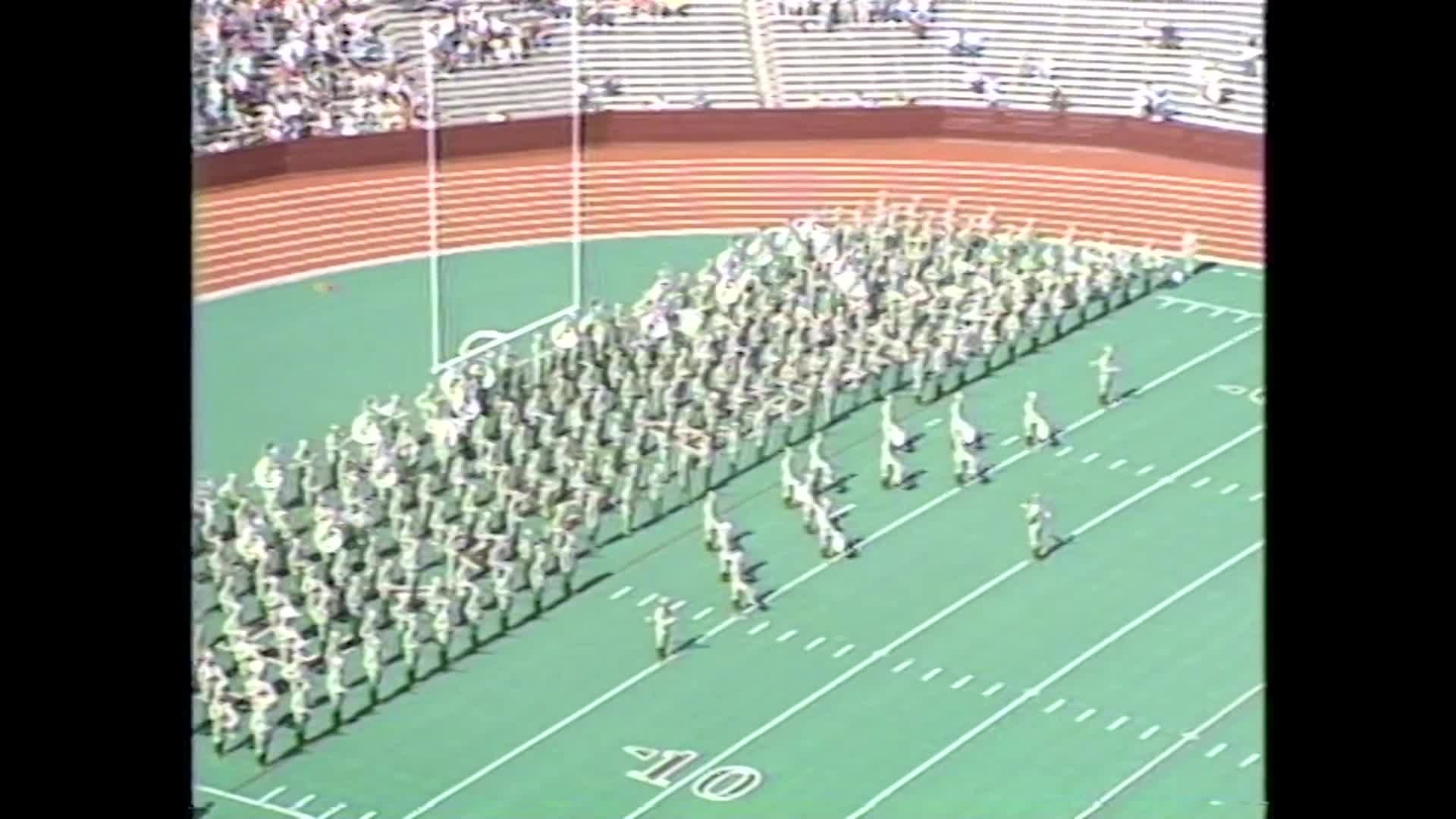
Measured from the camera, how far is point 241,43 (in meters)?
19.0

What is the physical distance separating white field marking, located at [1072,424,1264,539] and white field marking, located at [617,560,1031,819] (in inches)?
20.2

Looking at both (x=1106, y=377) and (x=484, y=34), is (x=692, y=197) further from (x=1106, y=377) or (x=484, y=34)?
(x=1106, y=377)

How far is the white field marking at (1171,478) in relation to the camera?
18516 millimetres

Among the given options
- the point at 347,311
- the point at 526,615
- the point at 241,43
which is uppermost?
the point at 241,43

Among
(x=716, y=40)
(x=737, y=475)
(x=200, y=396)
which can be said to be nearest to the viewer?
(x=200, y=396)

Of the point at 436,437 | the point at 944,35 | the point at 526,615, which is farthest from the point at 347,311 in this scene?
the point at 944,35

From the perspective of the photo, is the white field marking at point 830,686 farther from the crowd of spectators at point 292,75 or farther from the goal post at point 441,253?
the crowd of spectators at point 292,75

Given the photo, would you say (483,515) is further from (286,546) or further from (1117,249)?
(1117,249)

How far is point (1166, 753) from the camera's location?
55.4 ft

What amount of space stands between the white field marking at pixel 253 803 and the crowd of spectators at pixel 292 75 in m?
3.42

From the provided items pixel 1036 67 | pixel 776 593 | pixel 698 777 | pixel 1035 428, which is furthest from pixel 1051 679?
pixel 1036 67

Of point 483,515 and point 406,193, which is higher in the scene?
point 406,193

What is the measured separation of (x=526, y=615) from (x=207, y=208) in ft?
8.59

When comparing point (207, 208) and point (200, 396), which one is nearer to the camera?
point (200, 396)
